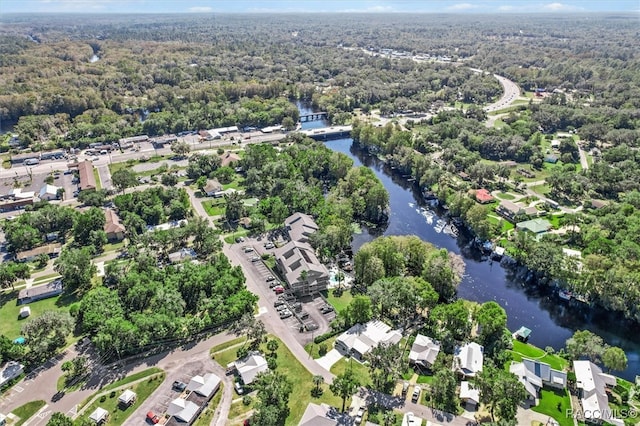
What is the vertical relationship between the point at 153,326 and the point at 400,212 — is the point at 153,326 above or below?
above

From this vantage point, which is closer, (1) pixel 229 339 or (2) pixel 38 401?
(2) pixel 38 401

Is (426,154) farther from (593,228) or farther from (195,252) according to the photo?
(195,252)

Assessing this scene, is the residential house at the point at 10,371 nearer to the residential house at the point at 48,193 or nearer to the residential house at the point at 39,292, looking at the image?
the residential house at the point at 39,292

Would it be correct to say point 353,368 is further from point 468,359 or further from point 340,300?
point 468,359

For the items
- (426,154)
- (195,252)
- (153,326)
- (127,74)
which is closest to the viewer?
(153,326)

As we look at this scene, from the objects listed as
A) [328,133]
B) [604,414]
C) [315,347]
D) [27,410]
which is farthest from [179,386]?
[328,133]

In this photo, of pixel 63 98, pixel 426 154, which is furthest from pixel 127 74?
pixel 426 154

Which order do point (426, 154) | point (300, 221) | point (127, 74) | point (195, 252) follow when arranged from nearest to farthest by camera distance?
point (195, 252), point (300, 221), point (426, 154), point (127, 74)
